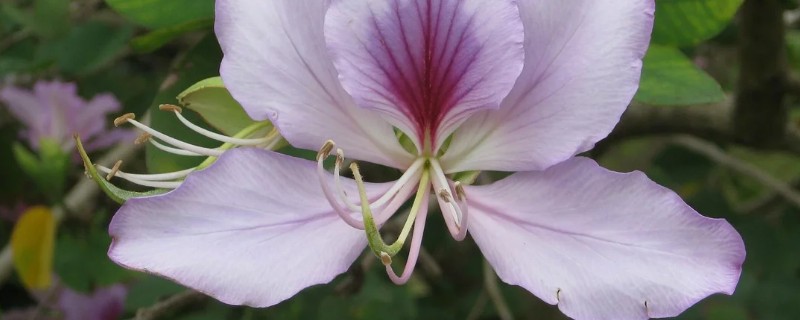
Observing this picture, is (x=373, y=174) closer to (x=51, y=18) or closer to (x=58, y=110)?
(x=51, y=18)

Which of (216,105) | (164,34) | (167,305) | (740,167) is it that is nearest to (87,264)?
(167,305)

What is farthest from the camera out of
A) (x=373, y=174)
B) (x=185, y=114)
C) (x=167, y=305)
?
(x=373, y=174)

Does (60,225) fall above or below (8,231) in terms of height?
above

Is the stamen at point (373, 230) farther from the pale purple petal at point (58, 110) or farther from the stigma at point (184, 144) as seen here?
the pale purple petal at point (58, 110)

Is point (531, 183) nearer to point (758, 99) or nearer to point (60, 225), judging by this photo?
point (758, 99)

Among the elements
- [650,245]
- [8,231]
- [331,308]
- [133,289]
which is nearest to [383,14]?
[650,245]

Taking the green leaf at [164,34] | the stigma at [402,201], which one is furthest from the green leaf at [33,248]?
the stigma at [402,201]
